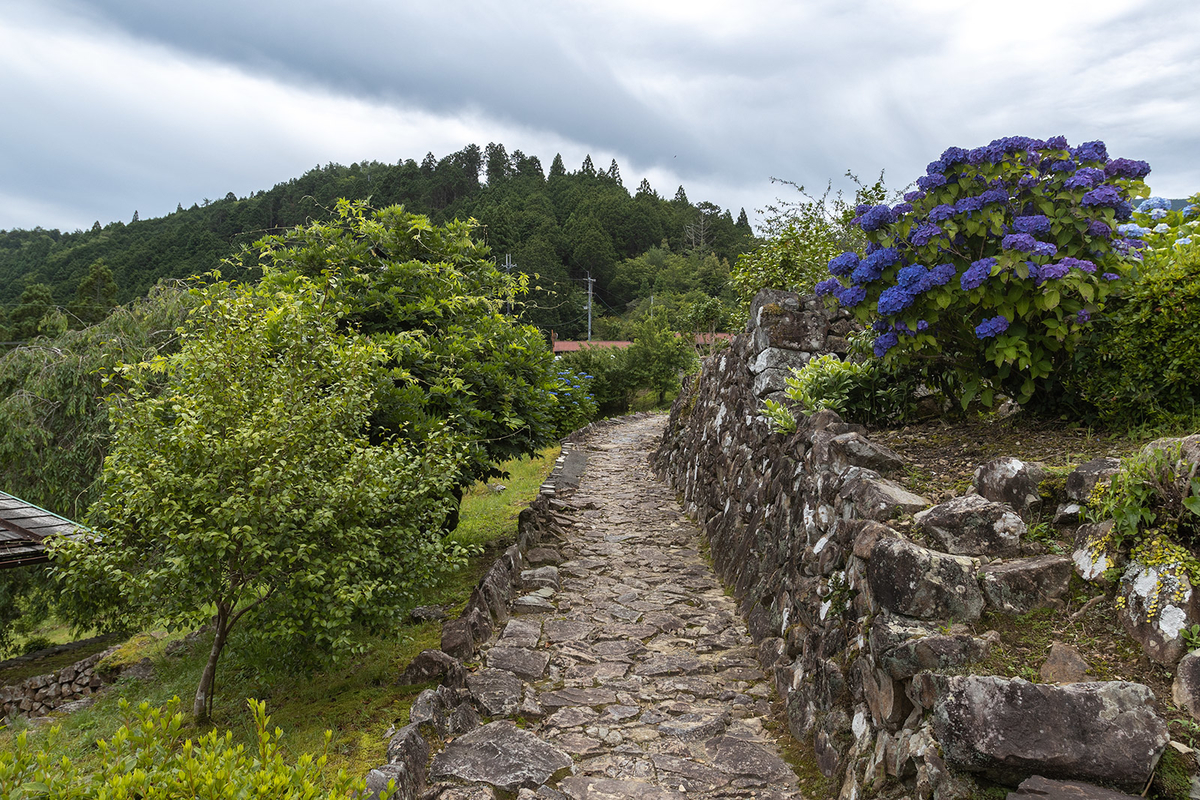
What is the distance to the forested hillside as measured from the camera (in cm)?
2788

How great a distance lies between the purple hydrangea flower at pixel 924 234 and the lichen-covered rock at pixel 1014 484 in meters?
1.76

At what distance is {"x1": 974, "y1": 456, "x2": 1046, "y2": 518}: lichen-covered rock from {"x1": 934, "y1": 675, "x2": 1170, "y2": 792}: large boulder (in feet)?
4.50

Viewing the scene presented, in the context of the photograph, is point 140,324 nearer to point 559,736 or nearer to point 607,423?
point 559,736

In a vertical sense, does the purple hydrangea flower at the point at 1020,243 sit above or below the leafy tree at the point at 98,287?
below

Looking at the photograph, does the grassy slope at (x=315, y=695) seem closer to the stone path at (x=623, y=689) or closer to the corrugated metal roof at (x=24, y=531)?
the stone path at (x=623, y=689)

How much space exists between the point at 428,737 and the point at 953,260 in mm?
4913

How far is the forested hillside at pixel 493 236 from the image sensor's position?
91.5 ft

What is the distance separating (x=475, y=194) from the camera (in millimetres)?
63219

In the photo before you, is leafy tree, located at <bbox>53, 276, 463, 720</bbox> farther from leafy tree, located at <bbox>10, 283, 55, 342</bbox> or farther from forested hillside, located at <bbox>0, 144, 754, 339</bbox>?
leafy tree, located at <bbox>10, 283, 55, 342</bbox>

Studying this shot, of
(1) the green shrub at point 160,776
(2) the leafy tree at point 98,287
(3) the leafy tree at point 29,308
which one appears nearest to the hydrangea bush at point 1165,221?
(1) the green shrub at point 160,776

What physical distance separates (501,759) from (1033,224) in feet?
15.9

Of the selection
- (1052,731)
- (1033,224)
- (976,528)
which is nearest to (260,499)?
(976,528)

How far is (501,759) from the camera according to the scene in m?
4.17

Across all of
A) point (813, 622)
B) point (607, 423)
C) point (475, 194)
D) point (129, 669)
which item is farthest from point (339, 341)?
point (475, 194)
